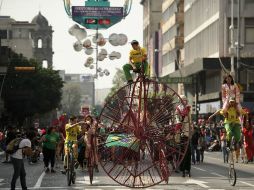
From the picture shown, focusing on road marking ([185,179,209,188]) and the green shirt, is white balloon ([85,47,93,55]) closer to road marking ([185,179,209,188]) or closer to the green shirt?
the green shirt

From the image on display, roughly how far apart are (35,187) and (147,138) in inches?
226

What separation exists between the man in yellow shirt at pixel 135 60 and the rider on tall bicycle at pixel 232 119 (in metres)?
2.65

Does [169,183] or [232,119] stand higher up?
[232,119]

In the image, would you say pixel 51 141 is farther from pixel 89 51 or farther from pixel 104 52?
pixel 104 52

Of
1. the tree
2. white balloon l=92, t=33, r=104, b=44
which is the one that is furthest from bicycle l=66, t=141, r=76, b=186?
the tree

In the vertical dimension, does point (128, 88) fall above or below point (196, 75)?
below

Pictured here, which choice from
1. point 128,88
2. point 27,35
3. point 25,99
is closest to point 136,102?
point 128,88

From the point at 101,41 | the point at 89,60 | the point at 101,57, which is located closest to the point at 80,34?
the point at 101,41

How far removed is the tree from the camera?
10794cm

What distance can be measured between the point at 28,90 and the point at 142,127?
9671 centimetres

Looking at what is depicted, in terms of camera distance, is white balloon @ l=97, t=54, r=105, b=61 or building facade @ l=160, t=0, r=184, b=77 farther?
building facade @ l=160, t=0, r=184, b=77

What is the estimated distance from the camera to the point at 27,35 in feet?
632

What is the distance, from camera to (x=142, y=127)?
19.3 m

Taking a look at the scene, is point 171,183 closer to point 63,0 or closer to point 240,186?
point 240,186
